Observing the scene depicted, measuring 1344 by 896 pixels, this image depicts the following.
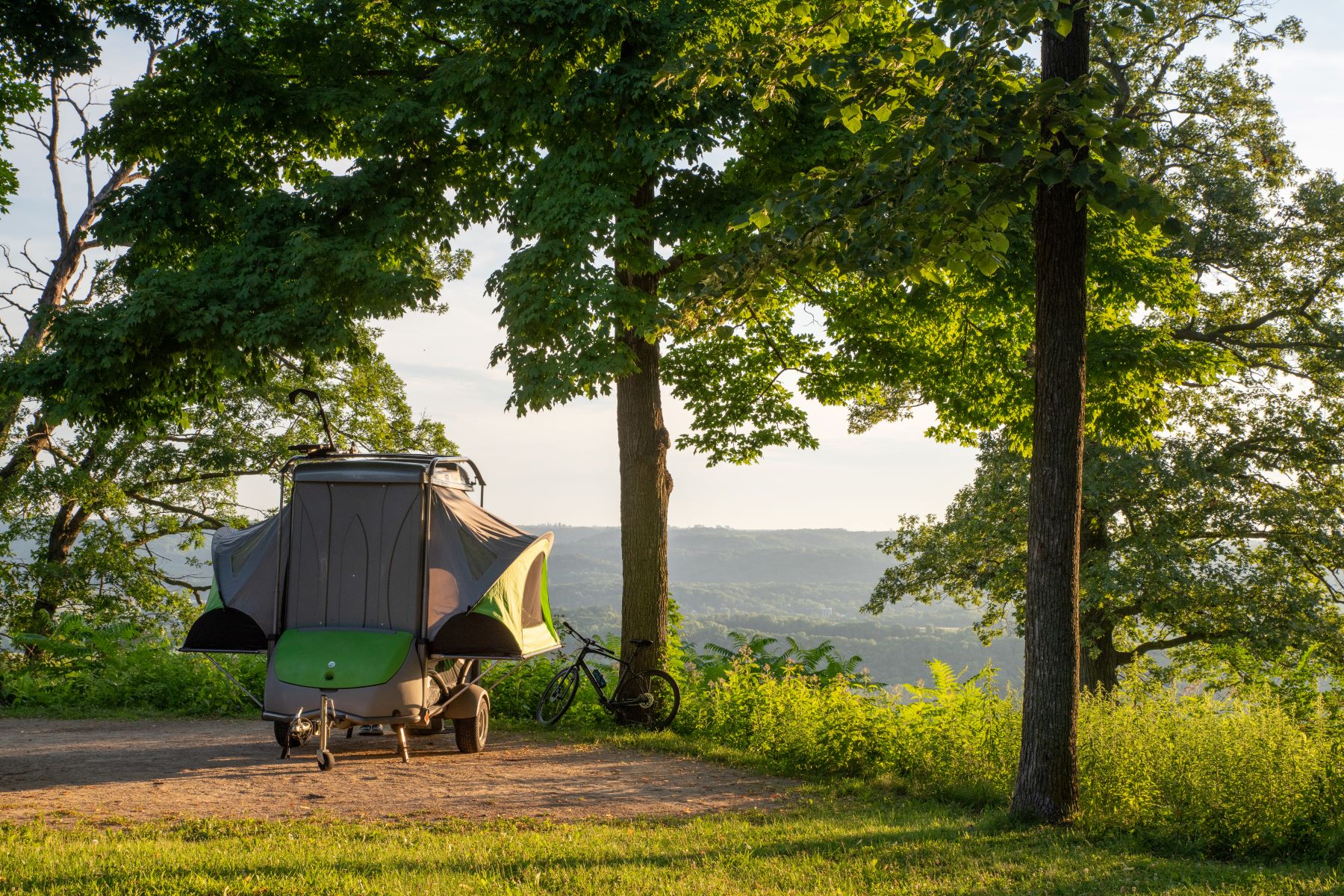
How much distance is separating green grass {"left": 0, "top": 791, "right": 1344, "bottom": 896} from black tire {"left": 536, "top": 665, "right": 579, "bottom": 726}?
5.38m

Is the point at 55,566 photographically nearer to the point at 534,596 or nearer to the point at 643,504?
the point at 643,504

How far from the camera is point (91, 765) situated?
9633 millimetres

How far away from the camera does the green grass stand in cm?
562

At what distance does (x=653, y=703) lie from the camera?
1273 cm

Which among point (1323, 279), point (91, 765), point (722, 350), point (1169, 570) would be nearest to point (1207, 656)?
point (1169, 570)

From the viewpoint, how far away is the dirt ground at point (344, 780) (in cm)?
795

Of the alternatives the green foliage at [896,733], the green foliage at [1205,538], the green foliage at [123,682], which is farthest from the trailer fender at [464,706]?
the green foliage at [1205,538]

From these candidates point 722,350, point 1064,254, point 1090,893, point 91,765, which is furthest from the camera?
point 722,350

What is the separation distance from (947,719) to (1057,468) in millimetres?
3408

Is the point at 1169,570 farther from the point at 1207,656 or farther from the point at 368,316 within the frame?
the point at 368,316

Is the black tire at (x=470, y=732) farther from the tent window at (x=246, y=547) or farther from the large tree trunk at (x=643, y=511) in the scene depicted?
the tent window at (x=246, y=547)

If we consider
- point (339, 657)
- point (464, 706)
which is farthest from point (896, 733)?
point (339, 657)

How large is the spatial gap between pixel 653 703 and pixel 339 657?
4601 millimetres

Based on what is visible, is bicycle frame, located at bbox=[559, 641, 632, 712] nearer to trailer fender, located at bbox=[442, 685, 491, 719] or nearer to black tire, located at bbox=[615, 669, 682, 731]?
black tire, located at bbox=[615, 669, 682, 731]
